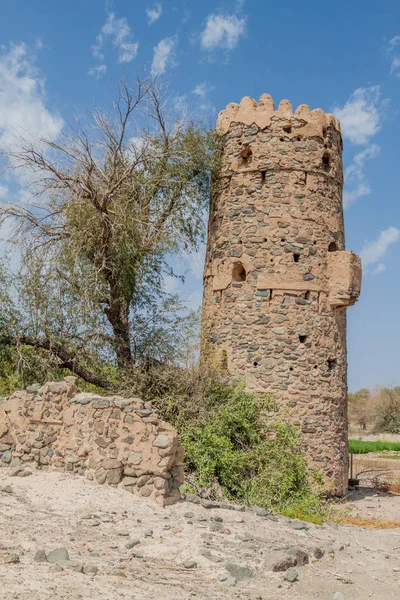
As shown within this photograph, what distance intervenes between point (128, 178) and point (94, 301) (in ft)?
9.63

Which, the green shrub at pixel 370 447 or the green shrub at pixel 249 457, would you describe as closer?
the green shrub at pixel 249 457

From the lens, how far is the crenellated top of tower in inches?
584

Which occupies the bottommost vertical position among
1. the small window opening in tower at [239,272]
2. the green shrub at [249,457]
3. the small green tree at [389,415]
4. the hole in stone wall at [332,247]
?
the green shrub at [249,457]

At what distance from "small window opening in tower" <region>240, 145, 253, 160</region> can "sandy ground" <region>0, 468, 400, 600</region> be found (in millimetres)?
8794

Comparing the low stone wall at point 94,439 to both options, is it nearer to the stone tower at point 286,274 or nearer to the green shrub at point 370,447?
the stone tower at point 286,274

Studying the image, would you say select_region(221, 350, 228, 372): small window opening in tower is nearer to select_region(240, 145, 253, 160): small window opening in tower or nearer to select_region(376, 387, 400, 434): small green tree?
select_region(240, 145, 253, 160): small window opening in tower

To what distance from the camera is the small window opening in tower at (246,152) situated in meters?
15.0

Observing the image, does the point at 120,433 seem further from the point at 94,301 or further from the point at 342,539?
the point at 94,301

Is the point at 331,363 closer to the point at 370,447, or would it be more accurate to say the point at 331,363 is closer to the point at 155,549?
the point at 155,549

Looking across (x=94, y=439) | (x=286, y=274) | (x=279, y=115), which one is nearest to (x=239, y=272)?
(x=286, y=274)

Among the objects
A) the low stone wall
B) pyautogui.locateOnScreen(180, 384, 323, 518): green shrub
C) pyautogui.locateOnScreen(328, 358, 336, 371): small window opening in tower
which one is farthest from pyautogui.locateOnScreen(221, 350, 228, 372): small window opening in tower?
the low stone wall

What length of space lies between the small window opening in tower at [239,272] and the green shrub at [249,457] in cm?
256

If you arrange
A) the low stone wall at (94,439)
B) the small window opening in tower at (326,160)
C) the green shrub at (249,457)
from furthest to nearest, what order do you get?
the small window opening in tower at (326,160), the green shrub at (249,457), the low stone wall at (94,439)

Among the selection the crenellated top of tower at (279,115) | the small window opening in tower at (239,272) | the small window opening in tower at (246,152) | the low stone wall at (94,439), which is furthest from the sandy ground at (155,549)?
the crenellated top of tower at (279,115)
